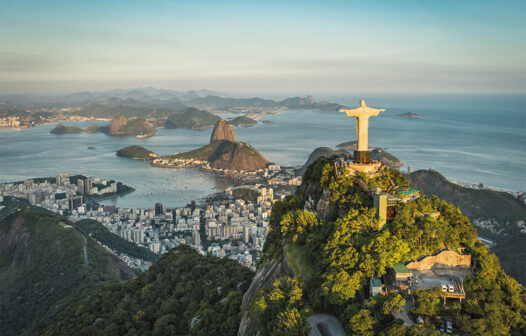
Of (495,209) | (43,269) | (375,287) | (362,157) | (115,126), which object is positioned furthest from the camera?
(115,126)

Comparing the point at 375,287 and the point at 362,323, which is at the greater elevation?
the point at 375,287

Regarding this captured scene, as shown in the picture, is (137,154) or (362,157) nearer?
(362,157)

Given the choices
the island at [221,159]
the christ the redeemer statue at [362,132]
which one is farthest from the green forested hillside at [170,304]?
the island at [221,159]

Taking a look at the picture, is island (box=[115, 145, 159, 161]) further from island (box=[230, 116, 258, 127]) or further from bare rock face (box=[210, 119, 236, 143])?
island (box=[230, 116, 258, 127])

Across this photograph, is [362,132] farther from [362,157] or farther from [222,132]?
[222,132]

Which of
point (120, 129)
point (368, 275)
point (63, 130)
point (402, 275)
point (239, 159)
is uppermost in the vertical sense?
point (402, 275)

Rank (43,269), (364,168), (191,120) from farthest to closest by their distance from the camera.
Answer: (191,120) → (43,269) → (364,168)

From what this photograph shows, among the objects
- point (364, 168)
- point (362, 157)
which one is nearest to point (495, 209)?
point (362, 157)

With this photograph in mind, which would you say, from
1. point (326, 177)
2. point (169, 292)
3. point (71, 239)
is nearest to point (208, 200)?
point (71, 239)

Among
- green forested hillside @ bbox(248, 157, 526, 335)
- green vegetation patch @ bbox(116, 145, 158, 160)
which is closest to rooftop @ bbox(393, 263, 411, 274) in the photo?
green forested hillside @ bbox(248, 157, 526, 335)
